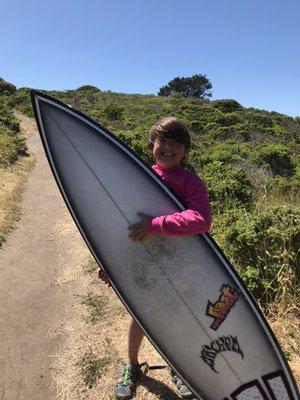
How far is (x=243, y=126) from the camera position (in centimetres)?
2803

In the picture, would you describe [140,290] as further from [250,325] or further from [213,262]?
[250,325]

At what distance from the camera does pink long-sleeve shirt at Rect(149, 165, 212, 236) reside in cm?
260

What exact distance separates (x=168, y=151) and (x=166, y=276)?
89cm

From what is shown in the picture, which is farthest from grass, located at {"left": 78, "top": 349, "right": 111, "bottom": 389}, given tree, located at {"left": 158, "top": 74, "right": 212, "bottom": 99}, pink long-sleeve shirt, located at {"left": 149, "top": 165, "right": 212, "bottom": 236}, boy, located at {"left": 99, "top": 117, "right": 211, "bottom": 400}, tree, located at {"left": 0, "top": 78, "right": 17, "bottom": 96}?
tree, located at {"left": 158, "top": 74, "right": 212, "bottom": 99}

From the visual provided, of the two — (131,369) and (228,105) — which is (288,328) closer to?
(131,369)

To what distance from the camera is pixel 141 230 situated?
2773 mm

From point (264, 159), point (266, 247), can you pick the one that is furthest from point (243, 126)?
point (266, 247)

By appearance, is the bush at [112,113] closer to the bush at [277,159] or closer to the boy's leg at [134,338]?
the bush at [277,159]

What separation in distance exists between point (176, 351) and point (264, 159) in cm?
1323

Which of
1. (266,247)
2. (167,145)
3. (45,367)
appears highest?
(167,145)

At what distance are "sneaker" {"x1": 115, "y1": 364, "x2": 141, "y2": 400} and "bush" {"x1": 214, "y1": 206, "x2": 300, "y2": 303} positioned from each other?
5.10 feet

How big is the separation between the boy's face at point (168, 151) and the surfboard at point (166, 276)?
6.8 inches

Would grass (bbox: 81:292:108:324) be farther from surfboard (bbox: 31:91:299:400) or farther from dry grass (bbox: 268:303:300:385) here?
dry grass (bbox: 268:303:300:385)

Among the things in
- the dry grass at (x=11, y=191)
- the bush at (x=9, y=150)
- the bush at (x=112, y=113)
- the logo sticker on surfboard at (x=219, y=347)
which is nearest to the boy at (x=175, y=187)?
the logo sticker on surfboard at (x=219, y=347)
